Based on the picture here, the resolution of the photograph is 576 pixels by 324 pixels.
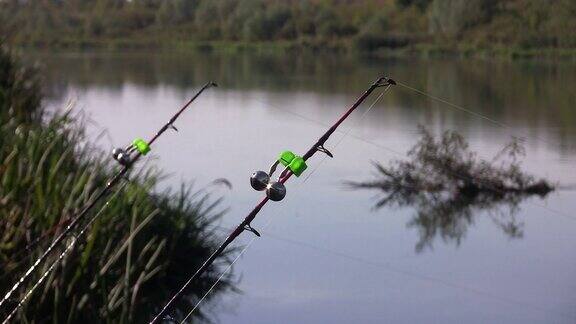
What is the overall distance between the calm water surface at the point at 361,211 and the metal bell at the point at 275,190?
12.6ft

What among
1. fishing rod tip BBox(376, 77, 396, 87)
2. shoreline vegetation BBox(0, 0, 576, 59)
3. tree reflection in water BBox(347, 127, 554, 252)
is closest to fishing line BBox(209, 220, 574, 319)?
tree reflection in water BBox(347, 127, 554, 252)

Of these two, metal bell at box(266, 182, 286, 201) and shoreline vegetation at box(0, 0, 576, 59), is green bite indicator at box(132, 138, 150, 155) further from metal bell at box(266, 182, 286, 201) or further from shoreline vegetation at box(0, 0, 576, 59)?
shoreline vegetation at box(0, 0, 576, 59)

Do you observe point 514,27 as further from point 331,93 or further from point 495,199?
point 495,199

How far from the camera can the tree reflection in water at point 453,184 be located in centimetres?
1184

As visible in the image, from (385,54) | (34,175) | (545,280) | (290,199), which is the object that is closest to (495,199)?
(290,199)

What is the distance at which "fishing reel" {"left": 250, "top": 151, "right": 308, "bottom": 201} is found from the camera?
4.42 meters

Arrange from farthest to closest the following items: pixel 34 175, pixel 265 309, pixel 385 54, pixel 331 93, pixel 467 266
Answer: pixel 385 54, pixel 331 93, pixel 467 266, pixel 265 309, pixel 34 175

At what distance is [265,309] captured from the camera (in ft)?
27.7

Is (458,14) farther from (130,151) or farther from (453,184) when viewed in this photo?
(130,151)

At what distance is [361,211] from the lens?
11734mm

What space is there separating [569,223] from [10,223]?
20.3 feet

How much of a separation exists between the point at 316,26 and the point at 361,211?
3023 cm

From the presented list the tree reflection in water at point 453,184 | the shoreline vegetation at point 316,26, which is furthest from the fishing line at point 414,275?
the shoreline vegetation at point 316,26

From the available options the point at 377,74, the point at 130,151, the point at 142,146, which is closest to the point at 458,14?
the point at 377,74
